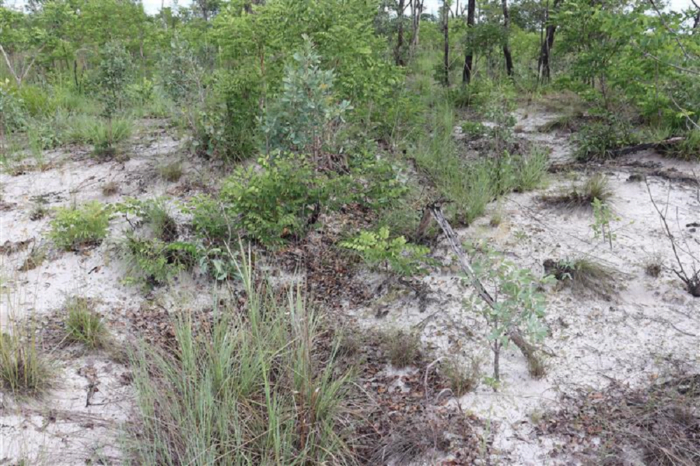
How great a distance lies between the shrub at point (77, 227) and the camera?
3.92 meters

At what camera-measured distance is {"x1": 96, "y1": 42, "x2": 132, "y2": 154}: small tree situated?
6.07 metres

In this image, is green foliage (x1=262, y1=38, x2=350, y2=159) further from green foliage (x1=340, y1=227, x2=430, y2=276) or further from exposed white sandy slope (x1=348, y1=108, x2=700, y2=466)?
exposed white sandy slope (x1=348, y1=108, x2=700, y2=466)

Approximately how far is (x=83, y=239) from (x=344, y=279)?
210cm

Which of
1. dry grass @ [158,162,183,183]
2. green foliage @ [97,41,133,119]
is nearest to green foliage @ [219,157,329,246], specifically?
dry grass @ [158,162,183,183]

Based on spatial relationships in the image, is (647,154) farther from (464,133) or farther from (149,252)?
(149,252)

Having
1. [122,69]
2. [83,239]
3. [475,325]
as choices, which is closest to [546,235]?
[475,325]

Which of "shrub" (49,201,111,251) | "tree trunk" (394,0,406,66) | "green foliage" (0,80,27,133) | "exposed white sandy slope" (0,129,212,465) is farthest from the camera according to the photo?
"tree trunk" (394,0,406,66)

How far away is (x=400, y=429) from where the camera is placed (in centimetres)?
248

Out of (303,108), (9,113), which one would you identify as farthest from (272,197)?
(9,113)

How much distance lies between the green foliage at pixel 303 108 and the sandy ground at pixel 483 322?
1.38 m

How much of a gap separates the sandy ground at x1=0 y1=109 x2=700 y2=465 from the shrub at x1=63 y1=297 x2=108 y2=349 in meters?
0.10

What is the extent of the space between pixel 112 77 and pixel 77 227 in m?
3.05

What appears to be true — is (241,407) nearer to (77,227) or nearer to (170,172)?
(77,227)

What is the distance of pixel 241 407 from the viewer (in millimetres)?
2293
